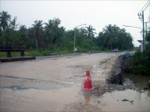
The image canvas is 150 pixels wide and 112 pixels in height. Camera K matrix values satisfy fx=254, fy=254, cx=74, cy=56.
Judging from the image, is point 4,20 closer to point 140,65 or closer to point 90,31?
point 140,65

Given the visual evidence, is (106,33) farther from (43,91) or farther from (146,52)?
(43,91)

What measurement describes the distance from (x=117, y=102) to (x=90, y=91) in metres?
1.49

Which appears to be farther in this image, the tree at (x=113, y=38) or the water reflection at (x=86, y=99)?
the tree at (x=113, y=38)

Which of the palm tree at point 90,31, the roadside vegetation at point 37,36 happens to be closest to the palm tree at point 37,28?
the roadside vegetation at point 37,36

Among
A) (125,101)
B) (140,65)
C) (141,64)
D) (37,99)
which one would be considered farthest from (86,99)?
(141,64)

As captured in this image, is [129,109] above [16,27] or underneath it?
underneath

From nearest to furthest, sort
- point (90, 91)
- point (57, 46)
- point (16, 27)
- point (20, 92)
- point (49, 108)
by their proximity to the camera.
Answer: point (49, 108) < point (20, 92) < point (90, 91) < point (16, 27) < point (57, 46)

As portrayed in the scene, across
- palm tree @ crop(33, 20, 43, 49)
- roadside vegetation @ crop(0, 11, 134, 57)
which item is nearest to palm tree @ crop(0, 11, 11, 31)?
roadside vegetation @ crop(0, 11, 134, 57)

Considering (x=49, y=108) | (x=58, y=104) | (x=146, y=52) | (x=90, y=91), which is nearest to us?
(x=49, y=108)

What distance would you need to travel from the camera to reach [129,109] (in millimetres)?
6863

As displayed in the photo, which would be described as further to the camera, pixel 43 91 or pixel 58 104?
pixel 43 91

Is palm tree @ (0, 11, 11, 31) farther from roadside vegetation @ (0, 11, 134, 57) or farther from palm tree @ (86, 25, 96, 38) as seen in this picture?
palm tree @ (86, 25, 96, 38)

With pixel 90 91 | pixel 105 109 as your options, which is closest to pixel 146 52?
pixel 90 91

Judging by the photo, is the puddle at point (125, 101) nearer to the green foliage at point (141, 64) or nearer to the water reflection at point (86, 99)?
the water reflection at point (86, 99)
